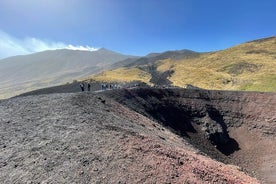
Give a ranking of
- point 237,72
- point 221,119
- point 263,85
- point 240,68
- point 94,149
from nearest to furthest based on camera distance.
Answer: point 94,149, point 221,119, point 263,85, point 237,72, point 240,68

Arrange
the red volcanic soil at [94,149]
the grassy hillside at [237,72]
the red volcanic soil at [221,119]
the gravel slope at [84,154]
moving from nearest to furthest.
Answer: the gravel slope at [84,154]
the red volcanic soil at [94,149]
the red volcanic soil at [221,119]
the grassy hillside at [237,72]

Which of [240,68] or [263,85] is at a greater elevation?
[240,68]

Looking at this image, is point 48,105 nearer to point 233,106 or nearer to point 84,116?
point 84,116

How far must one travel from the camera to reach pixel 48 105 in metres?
27.7

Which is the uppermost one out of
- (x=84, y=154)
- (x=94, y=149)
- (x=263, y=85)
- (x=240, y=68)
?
(x=240, y=68)

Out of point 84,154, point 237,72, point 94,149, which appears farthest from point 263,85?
point 84,154

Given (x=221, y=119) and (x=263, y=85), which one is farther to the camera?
(x=263, y=85)

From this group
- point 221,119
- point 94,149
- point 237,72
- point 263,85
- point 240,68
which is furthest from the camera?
point 240,68

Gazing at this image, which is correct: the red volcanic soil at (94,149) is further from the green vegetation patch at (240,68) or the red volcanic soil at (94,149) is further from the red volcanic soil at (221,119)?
the green vegetation patch at (240,68)

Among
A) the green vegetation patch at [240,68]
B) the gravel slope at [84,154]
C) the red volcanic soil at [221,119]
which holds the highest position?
the green vegetation patch at [240,68]

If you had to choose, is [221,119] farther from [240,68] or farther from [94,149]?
[240,68]

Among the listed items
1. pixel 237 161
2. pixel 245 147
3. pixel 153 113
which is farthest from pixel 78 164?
pixel 245 147

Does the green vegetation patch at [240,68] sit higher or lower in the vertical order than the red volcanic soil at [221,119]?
higher

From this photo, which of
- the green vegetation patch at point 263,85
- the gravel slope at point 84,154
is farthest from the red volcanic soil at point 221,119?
the green vegetation patch at point 263,85
